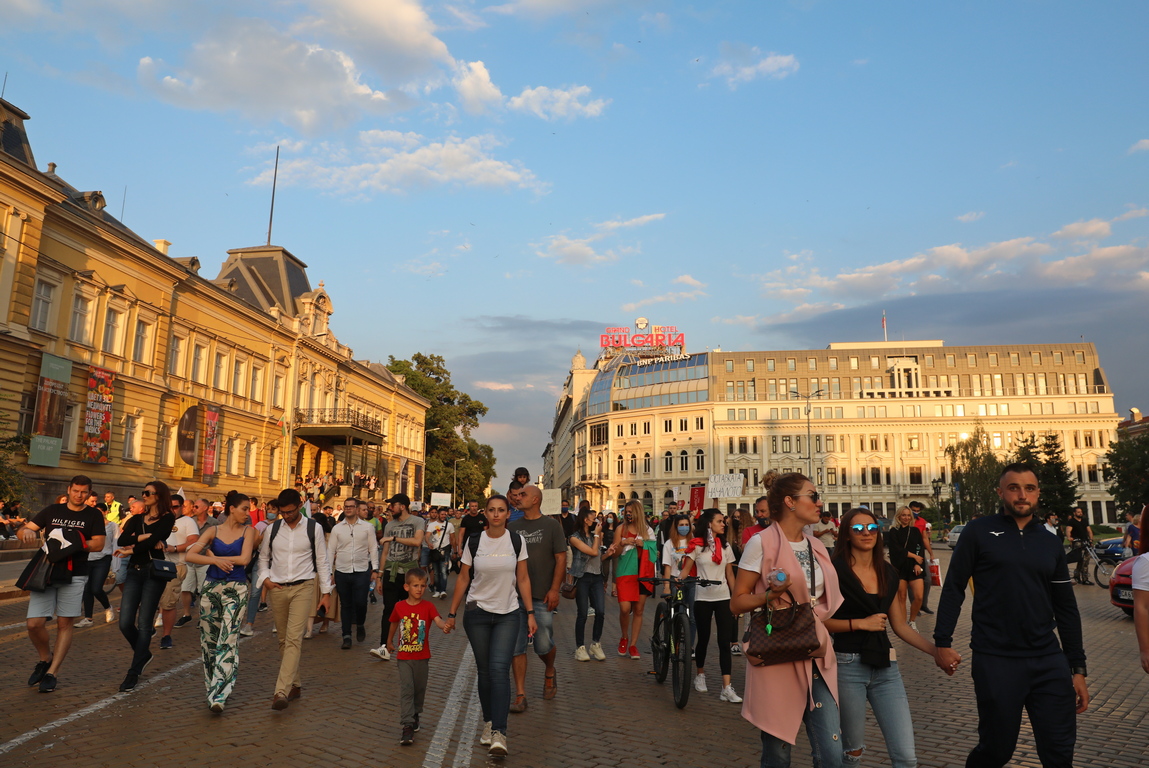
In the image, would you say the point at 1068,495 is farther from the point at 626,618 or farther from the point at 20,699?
the point at 20,699

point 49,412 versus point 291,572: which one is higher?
point 49,412

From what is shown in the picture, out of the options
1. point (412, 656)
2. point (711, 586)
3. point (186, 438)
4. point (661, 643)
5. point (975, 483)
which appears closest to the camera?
point (412, 656)

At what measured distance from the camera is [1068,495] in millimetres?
60312

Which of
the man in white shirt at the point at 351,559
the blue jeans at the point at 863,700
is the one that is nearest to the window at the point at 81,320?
the man in white shirt at the point at 351,559

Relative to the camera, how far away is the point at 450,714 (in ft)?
23.6

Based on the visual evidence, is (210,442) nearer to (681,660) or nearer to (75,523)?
(75,523)

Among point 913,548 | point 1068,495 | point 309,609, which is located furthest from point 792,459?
point 309,609

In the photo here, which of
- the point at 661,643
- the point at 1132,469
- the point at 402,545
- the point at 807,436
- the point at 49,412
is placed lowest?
the point at 661,643

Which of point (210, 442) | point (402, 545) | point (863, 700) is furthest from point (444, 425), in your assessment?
point (863, 700)

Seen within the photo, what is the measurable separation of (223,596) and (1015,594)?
6146 millimetres

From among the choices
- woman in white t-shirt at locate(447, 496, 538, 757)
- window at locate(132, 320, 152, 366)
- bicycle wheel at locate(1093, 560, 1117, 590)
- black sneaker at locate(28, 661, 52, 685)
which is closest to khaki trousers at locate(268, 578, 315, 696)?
woman in white t-shirt at locate(447, 496, 538, 757)

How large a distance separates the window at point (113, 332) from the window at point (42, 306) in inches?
113

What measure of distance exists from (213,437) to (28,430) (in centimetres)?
1146

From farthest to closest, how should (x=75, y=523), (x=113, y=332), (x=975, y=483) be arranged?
1. (x=975, y=483)
2. (x=113, y=332)
3. (x=75, y=523)
